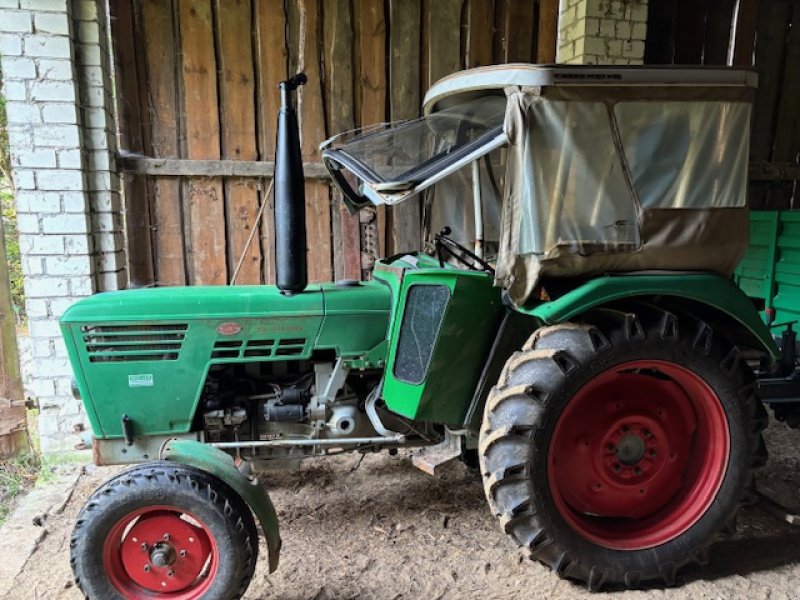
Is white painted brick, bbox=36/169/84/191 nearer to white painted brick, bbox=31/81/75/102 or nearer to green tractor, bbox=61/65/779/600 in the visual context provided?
white painted brick, bbox=31/81/75/102

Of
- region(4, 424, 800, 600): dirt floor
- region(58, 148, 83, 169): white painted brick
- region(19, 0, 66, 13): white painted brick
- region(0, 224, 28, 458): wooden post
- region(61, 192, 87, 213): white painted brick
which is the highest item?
Result: region(19, 0, 66, 13): white painted brick

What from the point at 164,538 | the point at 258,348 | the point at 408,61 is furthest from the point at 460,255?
the point at 408,61

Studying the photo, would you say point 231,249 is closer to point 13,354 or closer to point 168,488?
point 13,354

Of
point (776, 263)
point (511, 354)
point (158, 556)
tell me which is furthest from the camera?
point (776, 263)

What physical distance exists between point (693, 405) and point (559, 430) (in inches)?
24.5

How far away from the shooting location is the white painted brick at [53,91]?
3541 millimetres

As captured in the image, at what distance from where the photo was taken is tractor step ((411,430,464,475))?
9.12ft

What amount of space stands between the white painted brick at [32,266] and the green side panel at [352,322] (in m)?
Answer: 2.09

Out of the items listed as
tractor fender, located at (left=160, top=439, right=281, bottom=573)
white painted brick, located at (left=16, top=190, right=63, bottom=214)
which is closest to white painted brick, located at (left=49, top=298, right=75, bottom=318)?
white painted brick, located at (left=16, top=190, right=63, bottom=214)

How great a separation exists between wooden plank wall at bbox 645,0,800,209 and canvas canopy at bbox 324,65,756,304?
135 inches

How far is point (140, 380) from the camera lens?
2.59 metres

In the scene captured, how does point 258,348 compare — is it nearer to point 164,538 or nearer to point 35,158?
point 164,538

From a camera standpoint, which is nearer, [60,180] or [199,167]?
[60,180]

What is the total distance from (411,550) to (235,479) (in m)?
0.99
